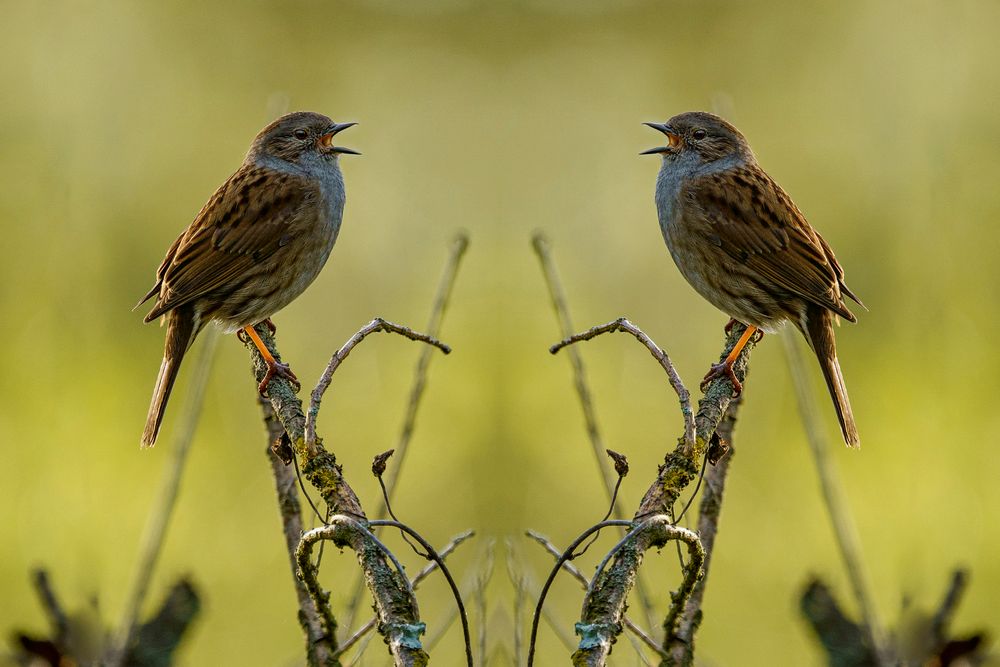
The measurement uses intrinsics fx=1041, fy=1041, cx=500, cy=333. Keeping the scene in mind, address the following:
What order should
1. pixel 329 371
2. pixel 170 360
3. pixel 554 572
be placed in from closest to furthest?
pixel 554 572 < pixel 329 371 < pixel 170 360

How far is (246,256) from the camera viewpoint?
495 cm

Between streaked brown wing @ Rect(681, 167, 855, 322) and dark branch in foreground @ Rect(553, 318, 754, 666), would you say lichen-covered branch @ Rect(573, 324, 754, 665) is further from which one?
streaked brown wing @ Rect(681, 167, 855, 322)

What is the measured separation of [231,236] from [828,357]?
2919 mm

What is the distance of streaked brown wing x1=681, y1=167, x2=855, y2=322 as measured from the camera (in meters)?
5.02

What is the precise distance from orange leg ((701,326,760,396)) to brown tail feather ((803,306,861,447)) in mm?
284

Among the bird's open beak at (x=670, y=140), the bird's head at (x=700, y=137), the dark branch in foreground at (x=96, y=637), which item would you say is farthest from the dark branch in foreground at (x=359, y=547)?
the bird's head at (x=700, y=137)

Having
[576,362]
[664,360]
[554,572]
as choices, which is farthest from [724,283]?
[554,572]

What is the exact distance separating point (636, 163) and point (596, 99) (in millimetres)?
1828

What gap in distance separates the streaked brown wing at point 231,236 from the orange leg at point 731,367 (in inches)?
81.7

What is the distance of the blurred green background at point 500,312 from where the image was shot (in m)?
5.68

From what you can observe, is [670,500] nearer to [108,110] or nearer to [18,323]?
[18,323]

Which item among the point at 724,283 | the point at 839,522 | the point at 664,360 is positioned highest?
the point at 724,283

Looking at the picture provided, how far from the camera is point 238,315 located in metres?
4.77

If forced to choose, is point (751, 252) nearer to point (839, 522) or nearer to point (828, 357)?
point (828, 357)
